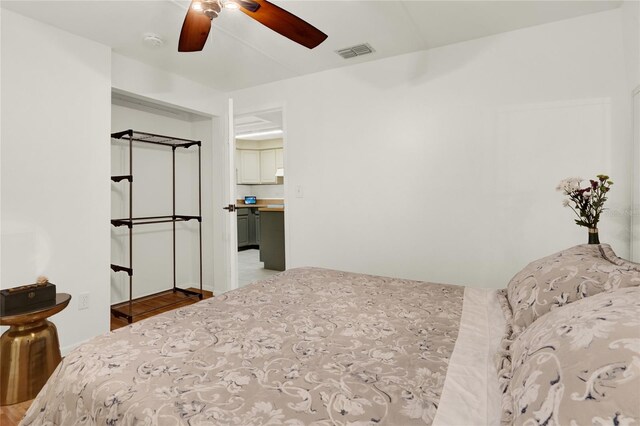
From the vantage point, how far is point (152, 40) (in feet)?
8.84

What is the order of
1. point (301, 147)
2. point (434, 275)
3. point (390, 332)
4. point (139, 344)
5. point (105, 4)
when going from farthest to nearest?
point (301, 147) → point (434, 275) → point (105, 4) → point (390, 332) → point (139, 344)

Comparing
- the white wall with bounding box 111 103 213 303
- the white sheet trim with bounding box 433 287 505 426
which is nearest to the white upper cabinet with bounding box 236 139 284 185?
the white wall with bounding box 111 103 213 303

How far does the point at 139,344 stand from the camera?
1.19 meters

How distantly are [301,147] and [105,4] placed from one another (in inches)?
75.4

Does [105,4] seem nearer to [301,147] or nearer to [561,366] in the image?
[301,147]

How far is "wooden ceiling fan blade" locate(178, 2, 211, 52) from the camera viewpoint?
5.85 feet

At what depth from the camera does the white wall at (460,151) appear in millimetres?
2389

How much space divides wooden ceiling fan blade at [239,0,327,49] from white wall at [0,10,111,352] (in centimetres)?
176

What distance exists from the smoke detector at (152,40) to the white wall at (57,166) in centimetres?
37

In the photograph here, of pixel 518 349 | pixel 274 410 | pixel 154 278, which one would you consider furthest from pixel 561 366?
pixel 154 278

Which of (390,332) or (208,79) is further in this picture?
(208,79)

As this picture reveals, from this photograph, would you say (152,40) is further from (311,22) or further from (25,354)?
(25,354)

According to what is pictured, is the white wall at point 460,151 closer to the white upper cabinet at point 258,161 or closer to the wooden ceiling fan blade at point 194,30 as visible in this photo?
the wooden ceiling fan blade at point 194,30

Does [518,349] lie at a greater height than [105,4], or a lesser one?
lesser
